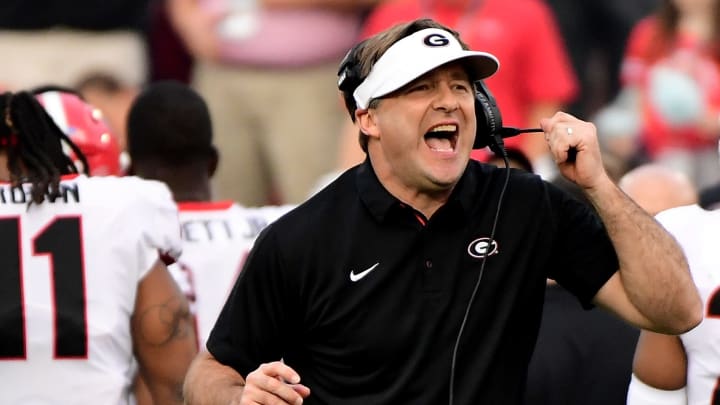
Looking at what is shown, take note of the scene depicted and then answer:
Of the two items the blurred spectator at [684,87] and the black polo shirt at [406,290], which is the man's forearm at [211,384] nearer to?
the black polo shirt at [406,290]

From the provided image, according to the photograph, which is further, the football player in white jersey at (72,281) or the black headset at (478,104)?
the football player in white jersey at (72,281)

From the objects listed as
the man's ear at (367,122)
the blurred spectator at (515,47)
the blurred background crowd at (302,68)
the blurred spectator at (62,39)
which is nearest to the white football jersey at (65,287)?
the man's ear at (367,122)

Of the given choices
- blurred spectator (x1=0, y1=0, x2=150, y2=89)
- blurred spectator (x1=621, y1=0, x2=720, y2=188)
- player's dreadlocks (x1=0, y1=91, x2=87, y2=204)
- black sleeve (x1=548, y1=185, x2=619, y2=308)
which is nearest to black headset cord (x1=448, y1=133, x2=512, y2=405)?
black sleeve (x1=548, y1=185, x2=619, y2=308)

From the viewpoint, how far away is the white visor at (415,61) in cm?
496

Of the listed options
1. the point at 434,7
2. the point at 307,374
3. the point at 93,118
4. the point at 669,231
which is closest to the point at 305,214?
the point at 307,374

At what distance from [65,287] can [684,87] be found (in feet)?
18.4

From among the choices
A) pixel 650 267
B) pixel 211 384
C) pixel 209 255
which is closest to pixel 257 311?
pixel 211 384

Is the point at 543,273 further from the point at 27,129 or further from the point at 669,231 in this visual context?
the point at 27,129

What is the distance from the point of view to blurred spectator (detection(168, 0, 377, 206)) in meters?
10.5

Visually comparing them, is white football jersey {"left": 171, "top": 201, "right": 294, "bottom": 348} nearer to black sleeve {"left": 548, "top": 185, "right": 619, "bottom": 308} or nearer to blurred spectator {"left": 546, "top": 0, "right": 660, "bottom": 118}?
black sleeve {"left": 548, "top": 185, "right": 619, "bottom": 308}

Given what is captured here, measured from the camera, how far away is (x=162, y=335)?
580cm

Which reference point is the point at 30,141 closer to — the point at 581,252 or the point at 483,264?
the point at 483,264

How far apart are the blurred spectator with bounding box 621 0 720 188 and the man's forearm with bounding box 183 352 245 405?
18.7 feet

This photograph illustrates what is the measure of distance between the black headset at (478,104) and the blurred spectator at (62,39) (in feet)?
19.0
